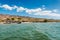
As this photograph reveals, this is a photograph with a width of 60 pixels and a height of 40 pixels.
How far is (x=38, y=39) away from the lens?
80.7ft

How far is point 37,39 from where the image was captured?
80.6 feet

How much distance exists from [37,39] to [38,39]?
185 mm
